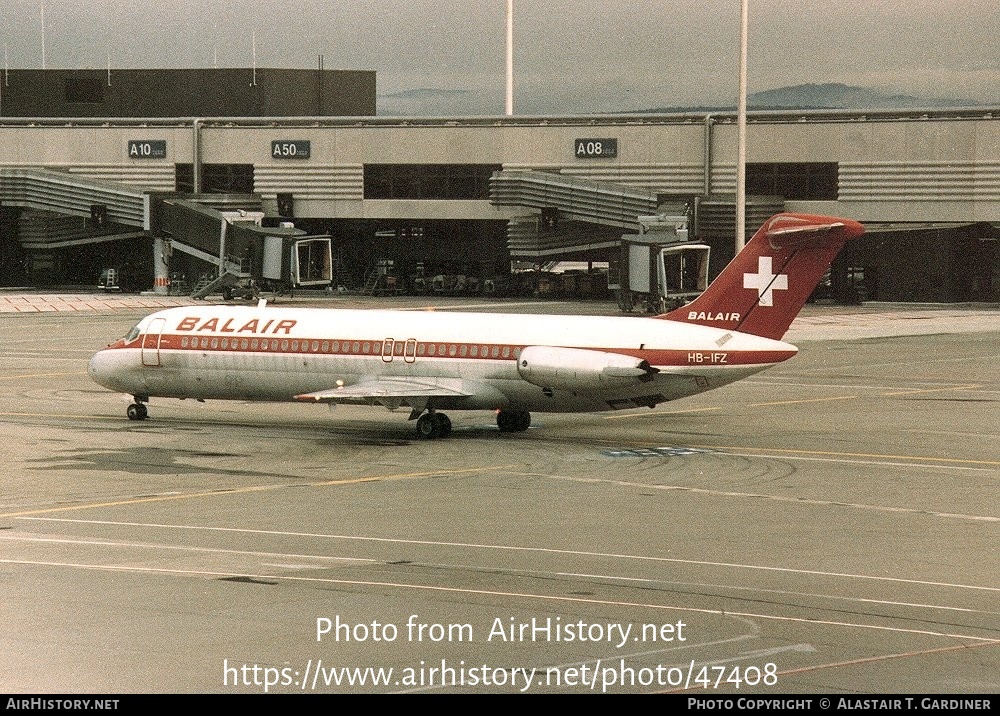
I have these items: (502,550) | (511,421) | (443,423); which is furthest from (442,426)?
(502,550)

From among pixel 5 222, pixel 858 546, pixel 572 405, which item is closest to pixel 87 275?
pixel 5 222

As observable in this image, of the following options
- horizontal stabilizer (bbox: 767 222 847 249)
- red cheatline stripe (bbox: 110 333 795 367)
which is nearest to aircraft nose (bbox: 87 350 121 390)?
red cheatline stripe (bbox: 110 333 795 367)

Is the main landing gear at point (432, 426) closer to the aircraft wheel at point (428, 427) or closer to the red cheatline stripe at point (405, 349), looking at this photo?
the aircraft wheel at point (428, 427)

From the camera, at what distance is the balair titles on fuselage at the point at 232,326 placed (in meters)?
44.7

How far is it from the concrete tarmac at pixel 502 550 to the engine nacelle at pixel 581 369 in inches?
71.3

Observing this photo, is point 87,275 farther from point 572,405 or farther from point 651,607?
point 651,607

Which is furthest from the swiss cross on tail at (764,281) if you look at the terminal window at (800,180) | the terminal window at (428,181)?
the terminal window at (428,181)

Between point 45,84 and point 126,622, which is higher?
point 45,84

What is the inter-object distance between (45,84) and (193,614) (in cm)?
13542

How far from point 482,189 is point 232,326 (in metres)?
65.9

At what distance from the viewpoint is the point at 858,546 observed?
27750 millimetres
